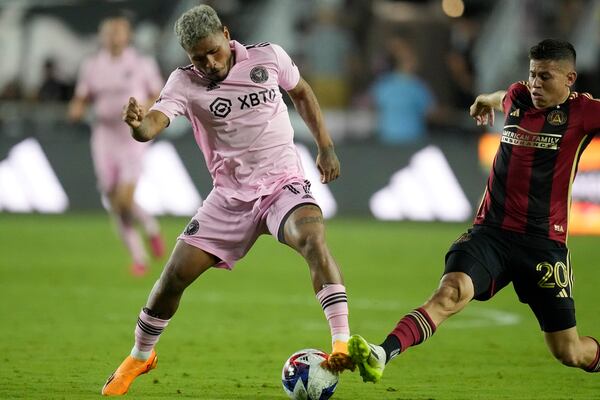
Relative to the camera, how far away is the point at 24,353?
30.6ft

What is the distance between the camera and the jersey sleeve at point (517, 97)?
7.66 meters

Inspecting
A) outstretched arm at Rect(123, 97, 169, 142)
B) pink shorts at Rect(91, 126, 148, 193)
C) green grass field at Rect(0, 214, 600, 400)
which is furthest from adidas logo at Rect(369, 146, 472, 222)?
outstretched arm at Rect(123, 97, 169, 142)

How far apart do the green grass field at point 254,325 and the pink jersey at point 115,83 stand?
1.94 metres

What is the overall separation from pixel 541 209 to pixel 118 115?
28.2 ft

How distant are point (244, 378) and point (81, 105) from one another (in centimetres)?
746

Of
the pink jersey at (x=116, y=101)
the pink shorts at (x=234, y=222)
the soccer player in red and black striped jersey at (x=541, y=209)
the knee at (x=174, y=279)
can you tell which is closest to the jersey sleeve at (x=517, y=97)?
the soccer player in red and black striped jersey at (x=541, y=209)

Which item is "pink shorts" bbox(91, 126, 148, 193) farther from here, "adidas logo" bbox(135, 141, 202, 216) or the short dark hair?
the short dark hair

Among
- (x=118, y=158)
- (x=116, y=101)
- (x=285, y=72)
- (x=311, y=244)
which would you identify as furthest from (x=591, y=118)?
(x=116, y=101)

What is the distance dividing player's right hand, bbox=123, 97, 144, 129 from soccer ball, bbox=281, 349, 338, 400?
5.42 feet

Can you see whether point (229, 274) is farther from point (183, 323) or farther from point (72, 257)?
point (183, 323)

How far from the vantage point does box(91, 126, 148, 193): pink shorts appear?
48.8ft

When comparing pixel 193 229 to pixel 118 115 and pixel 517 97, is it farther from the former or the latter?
pixel 118 115

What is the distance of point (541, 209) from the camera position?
24.7 feet

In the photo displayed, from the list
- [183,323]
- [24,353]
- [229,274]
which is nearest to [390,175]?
[229,274]
